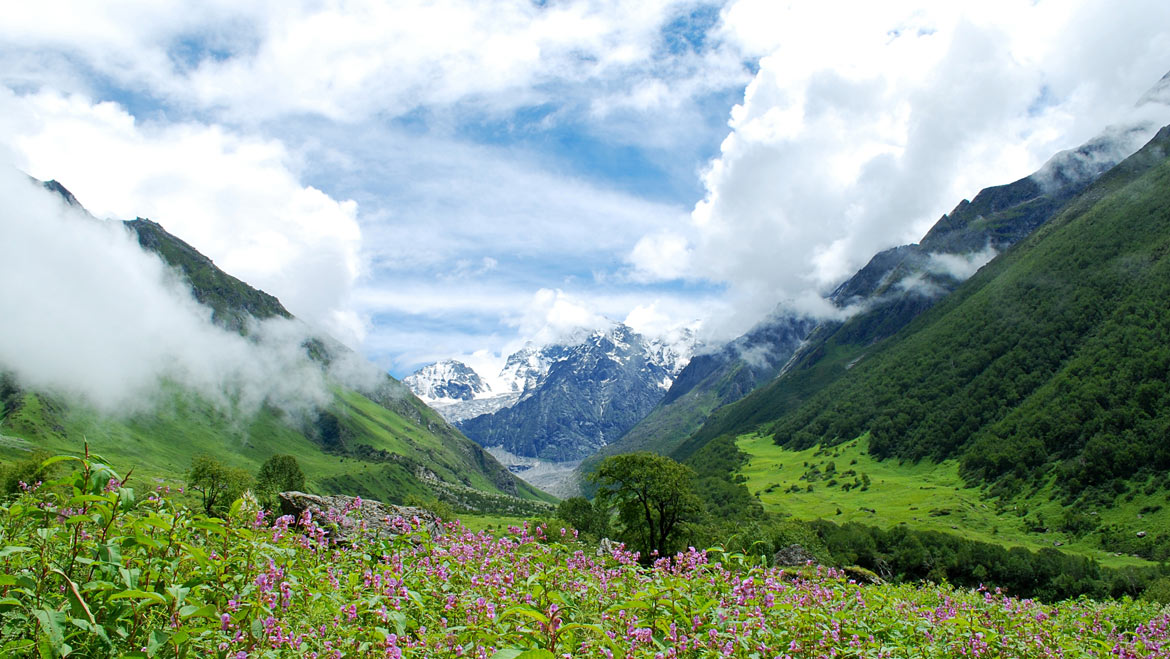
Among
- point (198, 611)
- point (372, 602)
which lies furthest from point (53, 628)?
point (372, 602)

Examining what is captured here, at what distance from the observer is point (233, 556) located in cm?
694

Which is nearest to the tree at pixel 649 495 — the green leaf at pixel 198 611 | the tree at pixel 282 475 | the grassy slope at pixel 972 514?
the green leaf at pixel 198 611

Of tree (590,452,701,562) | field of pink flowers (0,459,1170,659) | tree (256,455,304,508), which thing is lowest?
tree (590,452,701,562)

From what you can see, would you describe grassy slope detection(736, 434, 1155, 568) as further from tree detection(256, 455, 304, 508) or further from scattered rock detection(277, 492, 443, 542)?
scattered rock detection(277, 492, 443, 542)

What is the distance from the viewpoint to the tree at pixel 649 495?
59906 millimetres

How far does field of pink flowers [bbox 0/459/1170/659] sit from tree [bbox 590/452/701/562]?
49.3m

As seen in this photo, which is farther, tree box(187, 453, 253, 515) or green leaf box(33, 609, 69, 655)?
tree box(187, 453, 253, 515)

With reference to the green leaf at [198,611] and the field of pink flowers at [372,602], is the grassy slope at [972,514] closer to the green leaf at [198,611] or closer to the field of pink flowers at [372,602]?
the field of pink flowers at [372,602]

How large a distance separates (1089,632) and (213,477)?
12133 centimetres

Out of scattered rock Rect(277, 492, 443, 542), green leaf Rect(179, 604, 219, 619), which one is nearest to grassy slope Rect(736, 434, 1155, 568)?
scattered rock Rect(277, 492, 443, 542)

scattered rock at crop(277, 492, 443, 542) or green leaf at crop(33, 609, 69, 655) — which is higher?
green leaf at crop(33, 609, 69, 655)

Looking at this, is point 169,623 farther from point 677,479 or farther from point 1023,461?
point 1023,461

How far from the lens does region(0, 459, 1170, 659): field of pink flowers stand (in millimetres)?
5102

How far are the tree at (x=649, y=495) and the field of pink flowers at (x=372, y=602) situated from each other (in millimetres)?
49331
